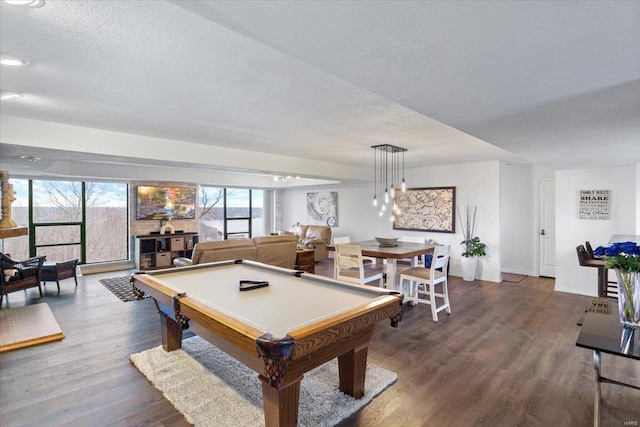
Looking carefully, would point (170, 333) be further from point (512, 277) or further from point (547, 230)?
point (547, 230)

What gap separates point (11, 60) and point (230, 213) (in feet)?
27.4

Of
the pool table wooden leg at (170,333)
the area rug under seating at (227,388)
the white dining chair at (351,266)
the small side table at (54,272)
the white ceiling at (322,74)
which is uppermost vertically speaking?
the white ceiling at (322,74)

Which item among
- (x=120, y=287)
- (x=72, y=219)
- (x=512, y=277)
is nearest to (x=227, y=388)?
(x=120, y=287)

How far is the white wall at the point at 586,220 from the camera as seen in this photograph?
487cm

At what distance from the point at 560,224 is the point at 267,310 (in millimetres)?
5624

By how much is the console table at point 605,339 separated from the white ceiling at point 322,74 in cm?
135

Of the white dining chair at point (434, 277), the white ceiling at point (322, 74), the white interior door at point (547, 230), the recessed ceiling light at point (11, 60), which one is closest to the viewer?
the white ceiling at point (322, 74)

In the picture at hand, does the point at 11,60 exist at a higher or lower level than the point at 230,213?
higher

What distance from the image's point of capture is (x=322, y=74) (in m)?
2.22

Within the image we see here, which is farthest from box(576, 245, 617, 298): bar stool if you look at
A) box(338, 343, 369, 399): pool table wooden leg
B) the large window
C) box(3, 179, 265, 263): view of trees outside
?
box(3, 179, 265, 263): view of trees outside

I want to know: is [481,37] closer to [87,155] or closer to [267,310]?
[267,310]

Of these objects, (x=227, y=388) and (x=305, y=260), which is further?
(x=305, y=260)

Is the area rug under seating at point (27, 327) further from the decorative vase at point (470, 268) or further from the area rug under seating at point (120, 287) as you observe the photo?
the decorative vase at point (470, 268)

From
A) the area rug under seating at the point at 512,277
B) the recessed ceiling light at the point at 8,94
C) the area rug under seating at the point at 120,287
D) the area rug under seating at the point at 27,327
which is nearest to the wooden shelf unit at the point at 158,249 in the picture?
the area rug under seating at the point at 120,287
